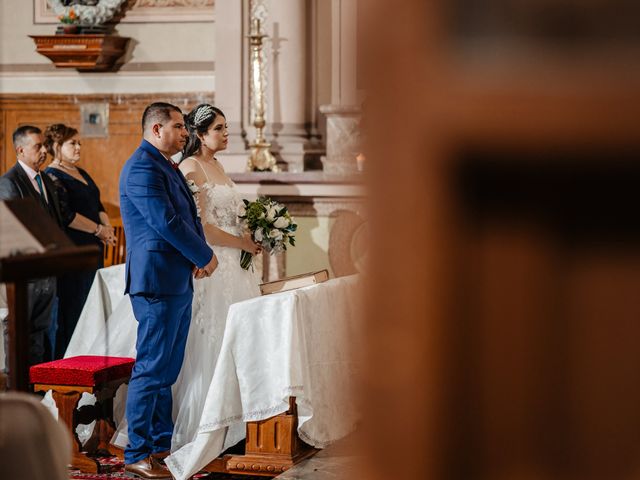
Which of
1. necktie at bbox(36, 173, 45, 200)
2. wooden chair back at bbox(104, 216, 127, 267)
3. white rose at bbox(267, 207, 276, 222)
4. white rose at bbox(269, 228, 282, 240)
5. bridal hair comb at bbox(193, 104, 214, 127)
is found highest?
bridal hair comb at bbox(193, 104, 214, 127)

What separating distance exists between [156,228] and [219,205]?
841 mm

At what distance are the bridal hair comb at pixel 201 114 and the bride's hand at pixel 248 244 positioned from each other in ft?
2.06

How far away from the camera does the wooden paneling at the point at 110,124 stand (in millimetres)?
10047

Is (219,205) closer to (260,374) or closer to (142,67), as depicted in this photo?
(260,374)

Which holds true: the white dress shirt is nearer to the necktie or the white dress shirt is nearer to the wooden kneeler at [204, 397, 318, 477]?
the necktie

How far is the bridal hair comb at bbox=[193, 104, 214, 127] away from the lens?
5.23 m

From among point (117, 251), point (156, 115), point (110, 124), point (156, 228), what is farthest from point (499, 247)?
point (110, 124)

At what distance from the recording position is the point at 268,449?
4.71m

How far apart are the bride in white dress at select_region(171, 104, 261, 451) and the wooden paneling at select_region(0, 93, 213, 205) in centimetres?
478

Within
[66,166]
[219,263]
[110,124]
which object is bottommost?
[219,263]

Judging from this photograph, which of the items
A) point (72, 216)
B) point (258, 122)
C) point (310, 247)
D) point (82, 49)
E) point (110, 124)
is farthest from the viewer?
Result: point (110, 124)

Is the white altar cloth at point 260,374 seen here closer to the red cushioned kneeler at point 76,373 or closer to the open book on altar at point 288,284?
the open book on altar at point 288,284

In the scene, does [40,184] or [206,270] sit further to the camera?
[40,184]

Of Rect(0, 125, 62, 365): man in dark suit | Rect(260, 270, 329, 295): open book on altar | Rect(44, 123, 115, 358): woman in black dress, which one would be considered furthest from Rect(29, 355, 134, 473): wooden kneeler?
Rect(44, 123, 115, 358): woman in black dress
